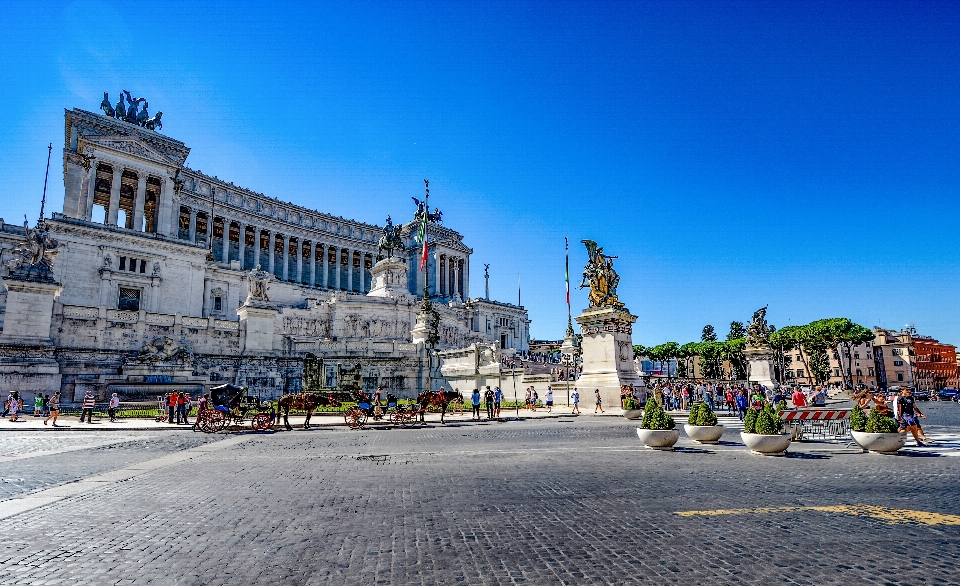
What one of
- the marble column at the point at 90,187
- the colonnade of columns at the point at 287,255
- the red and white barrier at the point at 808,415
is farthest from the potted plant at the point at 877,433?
the colonnade of columns at the point at 287,255

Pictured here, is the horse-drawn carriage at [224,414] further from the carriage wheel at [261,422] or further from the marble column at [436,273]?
the marble column at [436,273]

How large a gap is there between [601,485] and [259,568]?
5939mm

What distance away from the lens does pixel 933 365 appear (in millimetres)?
111562

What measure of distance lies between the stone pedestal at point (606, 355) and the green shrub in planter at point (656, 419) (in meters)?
13.1

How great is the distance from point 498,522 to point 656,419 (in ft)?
28.3

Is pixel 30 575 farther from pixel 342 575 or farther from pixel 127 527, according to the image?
pixel 342 575

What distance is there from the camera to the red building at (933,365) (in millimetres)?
108562

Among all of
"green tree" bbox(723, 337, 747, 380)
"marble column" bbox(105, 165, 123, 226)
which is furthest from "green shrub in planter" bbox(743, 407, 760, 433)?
"green tree" bbox(723, 337, 747, 380)

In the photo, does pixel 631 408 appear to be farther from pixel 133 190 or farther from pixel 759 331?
pixel 133 190

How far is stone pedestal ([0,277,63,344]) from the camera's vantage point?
29.2 meters

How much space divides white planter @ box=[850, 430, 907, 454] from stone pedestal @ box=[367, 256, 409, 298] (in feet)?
173

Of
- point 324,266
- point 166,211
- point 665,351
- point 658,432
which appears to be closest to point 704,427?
point 658,432

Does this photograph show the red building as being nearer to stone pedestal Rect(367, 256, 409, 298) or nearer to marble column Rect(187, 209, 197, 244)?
stone pedestal Rect(367, 256, 409, 298)

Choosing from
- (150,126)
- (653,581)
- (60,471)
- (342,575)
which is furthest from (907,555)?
(150,126)
